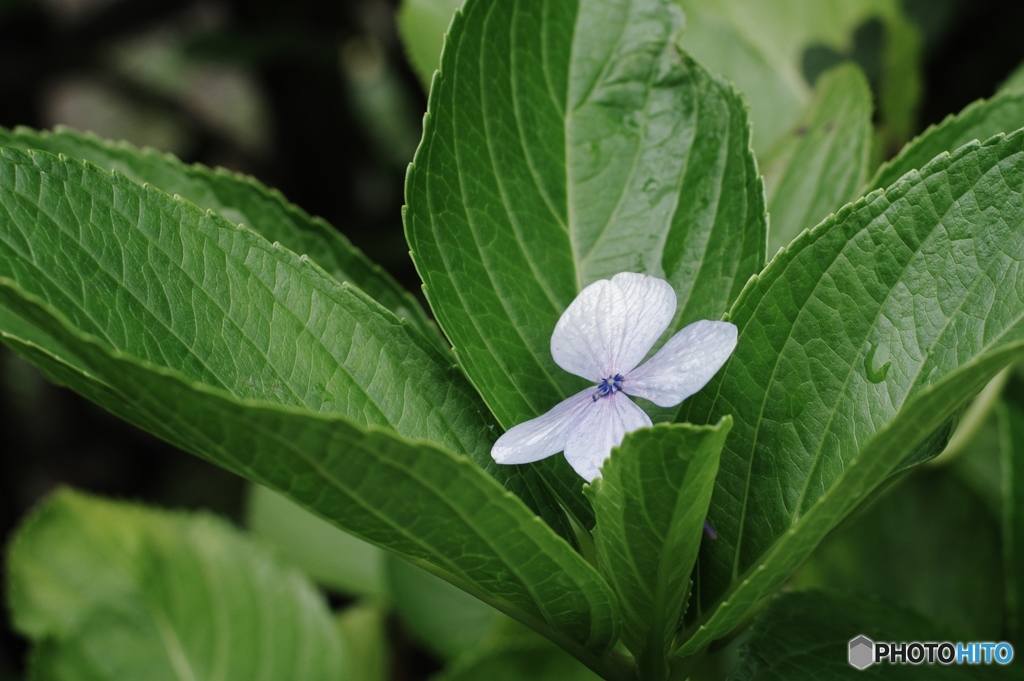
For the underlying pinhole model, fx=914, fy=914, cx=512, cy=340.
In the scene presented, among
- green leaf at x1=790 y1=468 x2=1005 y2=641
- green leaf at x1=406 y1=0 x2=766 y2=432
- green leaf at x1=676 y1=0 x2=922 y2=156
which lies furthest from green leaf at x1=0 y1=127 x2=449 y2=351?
green leaf at x1=790 y1=468 x2=1005 y2=641

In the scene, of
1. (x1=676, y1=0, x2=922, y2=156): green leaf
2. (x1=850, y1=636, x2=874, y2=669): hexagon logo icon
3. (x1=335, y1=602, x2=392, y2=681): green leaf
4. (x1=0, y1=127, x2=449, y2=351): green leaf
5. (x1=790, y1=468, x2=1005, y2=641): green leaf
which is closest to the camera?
(x1=850, y1=636, x2=874, y2=669): hexagon logo icon

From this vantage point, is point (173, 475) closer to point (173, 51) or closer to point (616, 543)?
point (173, 51)

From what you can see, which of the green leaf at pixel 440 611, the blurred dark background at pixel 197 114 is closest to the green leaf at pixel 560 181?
the green leaf at pixel 440 611

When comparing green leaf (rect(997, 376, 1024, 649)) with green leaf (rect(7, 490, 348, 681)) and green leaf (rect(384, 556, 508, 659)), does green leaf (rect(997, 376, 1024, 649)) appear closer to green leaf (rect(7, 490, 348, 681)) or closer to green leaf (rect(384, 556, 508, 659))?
green leaf (rect(384, 556, 508, 659))

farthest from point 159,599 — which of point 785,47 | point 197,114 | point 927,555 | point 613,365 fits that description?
point 197,114

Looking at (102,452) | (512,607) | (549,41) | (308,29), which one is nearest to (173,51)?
(308,29)

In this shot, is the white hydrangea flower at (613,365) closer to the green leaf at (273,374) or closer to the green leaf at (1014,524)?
the green leaf at (273,374)

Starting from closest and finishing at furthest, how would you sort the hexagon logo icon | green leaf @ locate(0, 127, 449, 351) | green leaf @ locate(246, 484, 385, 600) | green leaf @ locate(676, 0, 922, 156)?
the hexagon logo icon < green leaf @ locate(0, 127, 449, 351) < green leaf @ locate(676, 0, 922, 156) < green leaf @ locate(246, 484, 385, 600)
